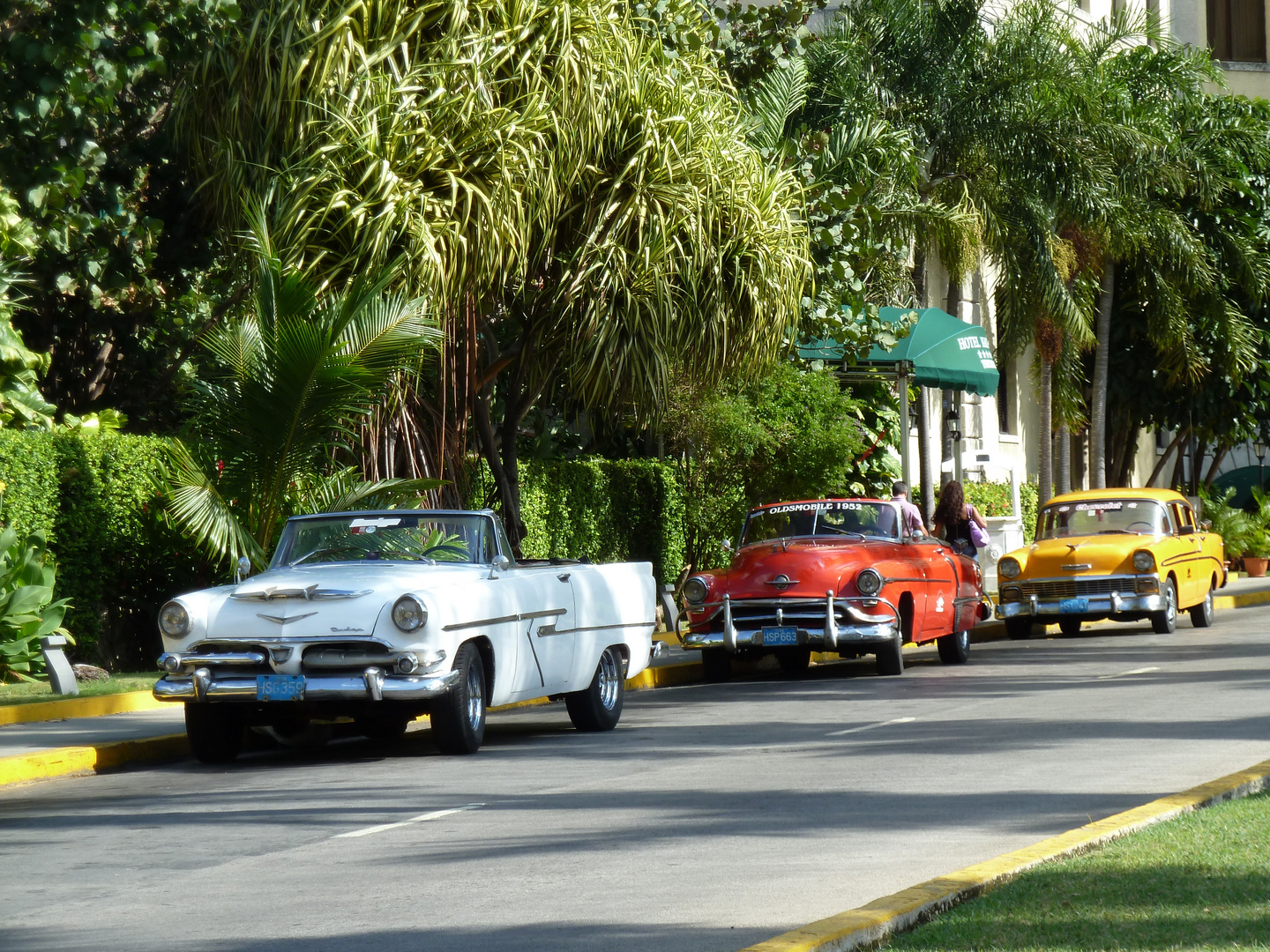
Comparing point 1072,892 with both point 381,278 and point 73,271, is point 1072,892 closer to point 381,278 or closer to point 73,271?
point 381,278

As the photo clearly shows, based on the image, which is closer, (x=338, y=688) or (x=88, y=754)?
(x=338, y=688)

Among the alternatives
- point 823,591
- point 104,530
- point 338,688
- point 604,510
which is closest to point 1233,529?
point 604,510

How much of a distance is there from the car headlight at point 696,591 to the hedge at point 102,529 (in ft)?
15.7

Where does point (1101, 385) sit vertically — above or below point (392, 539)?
above

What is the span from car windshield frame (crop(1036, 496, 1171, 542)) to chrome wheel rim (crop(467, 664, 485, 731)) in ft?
39.9

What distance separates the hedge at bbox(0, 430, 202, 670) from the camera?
15.1 m

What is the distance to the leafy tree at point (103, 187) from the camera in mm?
12523

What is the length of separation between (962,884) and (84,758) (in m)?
6.82

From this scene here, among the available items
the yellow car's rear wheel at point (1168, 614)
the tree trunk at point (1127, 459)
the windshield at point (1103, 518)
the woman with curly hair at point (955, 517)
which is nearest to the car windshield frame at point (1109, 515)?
the windshield at point (1103, 518)

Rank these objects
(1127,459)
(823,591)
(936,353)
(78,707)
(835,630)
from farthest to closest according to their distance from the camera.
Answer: (1127,459) < (936,353) < (823,591) < (835,630) < (78,707)

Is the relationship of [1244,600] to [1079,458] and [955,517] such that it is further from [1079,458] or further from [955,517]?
[1079,458]

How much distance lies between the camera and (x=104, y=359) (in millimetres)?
19750

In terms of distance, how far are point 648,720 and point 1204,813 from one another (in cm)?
641

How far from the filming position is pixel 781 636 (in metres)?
15.6
